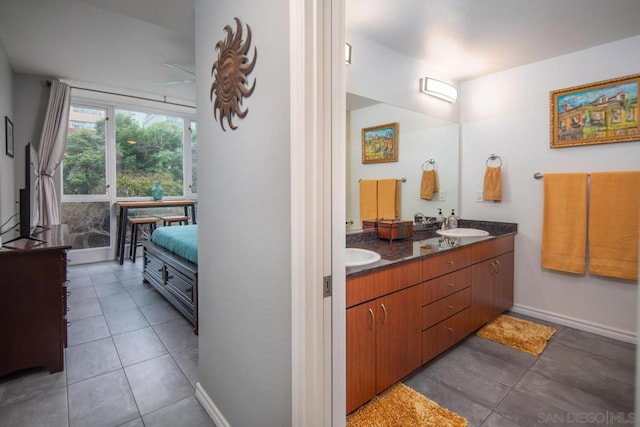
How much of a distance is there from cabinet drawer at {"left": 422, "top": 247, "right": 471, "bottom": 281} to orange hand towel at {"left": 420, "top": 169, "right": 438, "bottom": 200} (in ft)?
2.79

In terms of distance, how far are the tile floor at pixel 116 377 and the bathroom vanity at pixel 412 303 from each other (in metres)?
0.94

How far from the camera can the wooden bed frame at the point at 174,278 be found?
2.54m

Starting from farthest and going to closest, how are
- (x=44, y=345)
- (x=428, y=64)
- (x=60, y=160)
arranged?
(x=60, y=160) → (x=428, y=64) → (x=44, y=345)

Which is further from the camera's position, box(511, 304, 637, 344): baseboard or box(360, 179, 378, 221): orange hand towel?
box(360, 179, 378, 221): orange hand towel

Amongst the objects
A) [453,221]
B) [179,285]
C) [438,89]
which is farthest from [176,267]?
[438,89]

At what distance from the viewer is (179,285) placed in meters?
2.81

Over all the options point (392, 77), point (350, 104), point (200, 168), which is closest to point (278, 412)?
point (200, 168)

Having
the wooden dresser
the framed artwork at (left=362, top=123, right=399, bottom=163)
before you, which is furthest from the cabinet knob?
the wooden dresser

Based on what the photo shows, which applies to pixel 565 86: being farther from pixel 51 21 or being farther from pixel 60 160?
pixel 60 160

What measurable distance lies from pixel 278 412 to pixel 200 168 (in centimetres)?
126

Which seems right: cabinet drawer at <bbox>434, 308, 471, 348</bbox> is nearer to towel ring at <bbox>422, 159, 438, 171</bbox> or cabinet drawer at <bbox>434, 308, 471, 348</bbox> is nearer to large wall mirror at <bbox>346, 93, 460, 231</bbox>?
large wall mirror at <bbox>346, 93, 460, 231</bbox>

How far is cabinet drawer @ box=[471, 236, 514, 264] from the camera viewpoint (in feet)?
8.13

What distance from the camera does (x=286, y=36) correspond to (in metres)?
1.00

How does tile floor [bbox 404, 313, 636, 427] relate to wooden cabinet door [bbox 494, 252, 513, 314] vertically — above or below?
below
